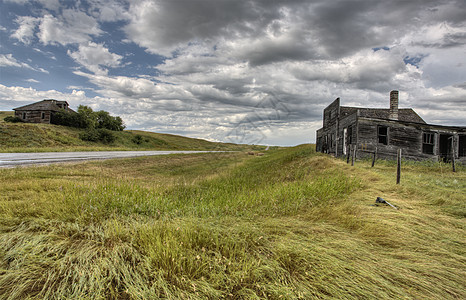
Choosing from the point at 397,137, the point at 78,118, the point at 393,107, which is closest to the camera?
the point at 397,137

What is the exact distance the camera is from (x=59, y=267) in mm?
2451

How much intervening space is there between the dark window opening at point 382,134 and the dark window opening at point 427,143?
3.03 meters

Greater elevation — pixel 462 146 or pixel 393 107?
pixel 393 107

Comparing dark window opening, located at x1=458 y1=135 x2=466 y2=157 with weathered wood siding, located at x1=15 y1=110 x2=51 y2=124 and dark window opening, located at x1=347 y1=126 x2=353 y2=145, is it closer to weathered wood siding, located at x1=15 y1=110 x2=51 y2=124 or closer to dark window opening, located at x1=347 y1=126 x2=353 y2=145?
dark window opening, located at x1=347 y1=126 x2=353 y2=145

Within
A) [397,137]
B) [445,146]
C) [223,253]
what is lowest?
[223,253]

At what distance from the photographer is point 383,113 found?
880 inches

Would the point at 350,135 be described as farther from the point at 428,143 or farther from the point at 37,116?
the point at 37,116

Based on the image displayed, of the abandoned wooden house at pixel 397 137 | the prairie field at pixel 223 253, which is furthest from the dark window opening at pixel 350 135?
the prairie field at pixel 223 253

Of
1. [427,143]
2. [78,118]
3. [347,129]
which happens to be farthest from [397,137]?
[78,118]

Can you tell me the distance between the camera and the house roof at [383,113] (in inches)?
874

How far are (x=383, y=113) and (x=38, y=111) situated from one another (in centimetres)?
5918

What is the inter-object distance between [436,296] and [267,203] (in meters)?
2.94

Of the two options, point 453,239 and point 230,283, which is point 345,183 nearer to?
point 453,239

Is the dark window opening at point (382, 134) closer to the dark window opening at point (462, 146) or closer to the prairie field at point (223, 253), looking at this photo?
Result: the dark window opening at point (462, 146)
